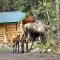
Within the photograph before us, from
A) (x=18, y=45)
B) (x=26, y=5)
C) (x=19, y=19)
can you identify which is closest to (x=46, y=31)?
(x=18, y=45)

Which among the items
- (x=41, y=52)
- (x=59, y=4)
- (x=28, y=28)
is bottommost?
(x=41, y=52)

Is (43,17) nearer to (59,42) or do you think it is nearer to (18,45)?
(18,45)

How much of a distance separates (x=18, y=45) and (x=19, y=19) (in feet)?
54.8

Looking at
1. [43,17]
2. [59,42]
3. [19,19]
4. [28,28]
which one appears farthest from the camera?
[19,19]

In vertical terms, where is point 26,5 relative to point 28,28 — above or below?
above

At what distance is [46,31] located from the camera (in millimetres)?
18031

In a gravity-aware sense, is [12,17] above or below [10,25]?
above

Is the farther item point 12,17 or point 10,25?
point 10,25

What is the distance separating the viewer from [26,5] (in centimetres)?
2742

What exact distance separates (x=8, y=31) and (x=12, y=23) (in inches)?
48.5

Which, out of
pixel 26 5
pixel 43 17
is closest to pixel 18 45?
pixel 43 17

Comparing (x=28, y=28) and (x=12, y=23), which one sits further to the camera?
(x=12, y=23)

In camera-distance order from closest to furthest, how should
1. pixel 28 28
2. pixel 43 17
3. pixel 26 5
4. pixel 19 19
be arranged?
pixel 28 28
pixel 43 17
pixel 26 5
pixel 19 19

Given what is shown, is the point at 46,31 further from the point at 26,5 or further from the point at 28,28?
the point at 26,5
